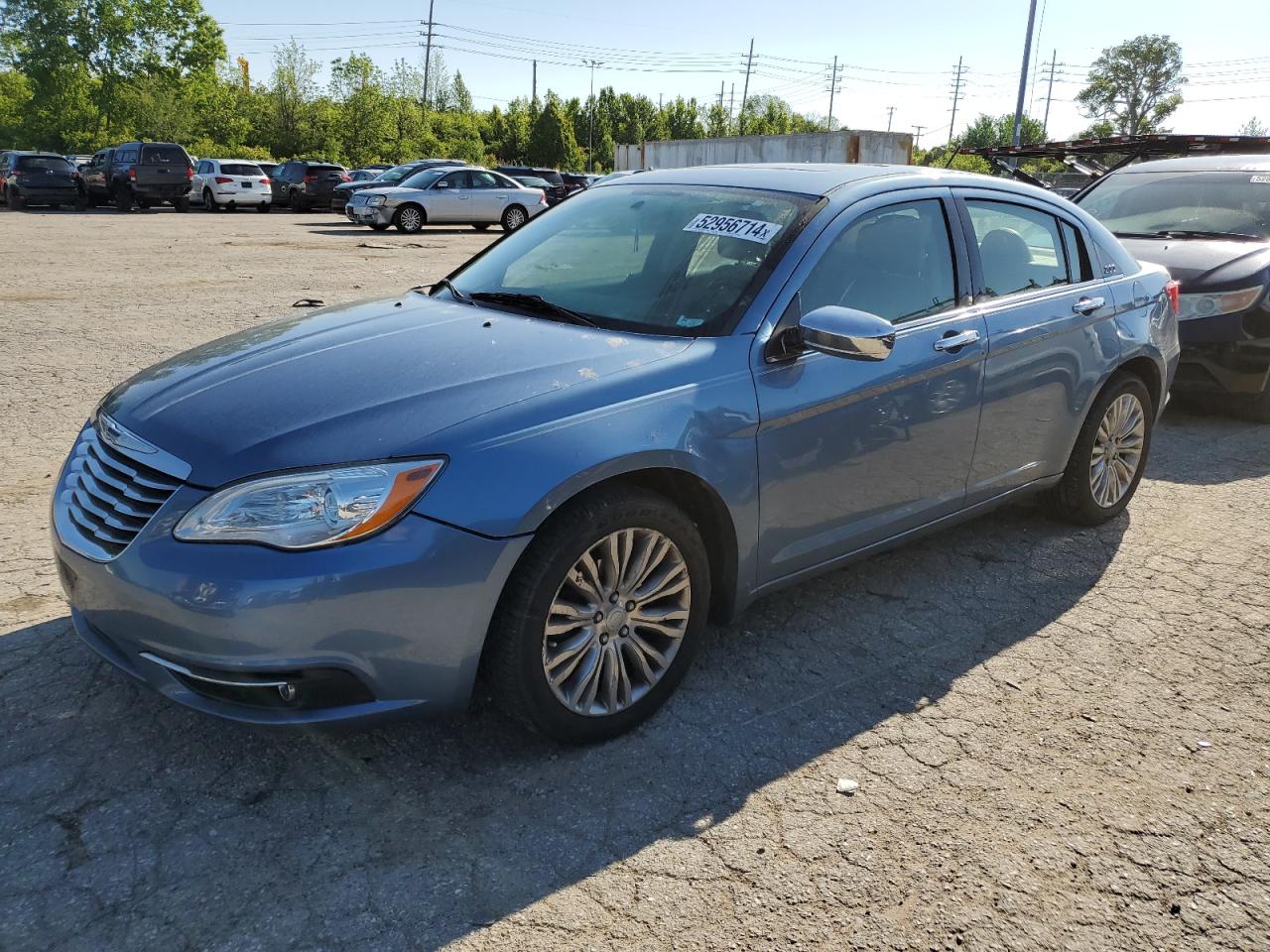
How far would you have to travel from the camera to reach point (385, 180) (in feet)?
86.5

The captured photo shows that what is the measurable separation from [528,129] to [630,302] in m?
75.7

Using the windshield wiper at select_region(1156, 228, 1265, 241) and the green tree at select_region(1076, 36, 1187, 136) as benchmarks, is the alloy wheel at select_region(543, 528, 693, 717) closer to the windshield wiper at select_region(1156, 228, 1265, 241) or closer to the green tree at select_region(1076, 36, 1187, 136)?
the windshield wiper at select_region(1156, 228, 1265, 241)

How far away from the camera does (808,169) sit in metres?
3.92

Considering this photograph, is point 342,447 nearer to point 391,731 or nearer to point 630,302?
point 391,731

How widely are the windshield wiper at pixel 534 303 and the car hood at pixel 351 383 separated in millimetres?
70

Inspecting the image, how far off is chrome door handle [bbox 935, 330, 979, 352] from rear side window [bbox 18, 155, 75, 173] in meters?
33.0

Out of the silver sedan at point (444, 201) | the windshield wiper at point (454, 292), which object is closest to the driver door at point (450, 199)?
the silver sedan at point (444, 201)

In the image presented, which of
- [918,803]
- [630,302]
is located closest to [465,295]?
[630,302]

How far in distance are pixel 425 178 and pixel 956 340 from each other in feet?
72.9

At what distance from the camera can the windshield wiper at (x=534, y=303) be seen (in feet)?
11.1

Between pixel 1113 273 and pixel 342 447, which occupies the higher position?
pixel 1113 273

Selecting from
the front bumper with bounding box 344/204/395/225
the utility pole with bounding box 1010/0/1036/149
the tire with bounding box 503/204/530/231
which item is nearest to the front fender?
the front bumper with bounding box 344/204/395/225

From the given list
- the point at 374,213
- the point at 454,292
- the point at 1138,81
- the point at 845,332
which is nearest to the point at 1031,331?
the point at 845,332

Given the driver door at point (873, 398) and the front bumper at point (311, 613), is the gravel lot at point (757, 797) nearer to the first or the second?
the front bumper at point (311, 613)
